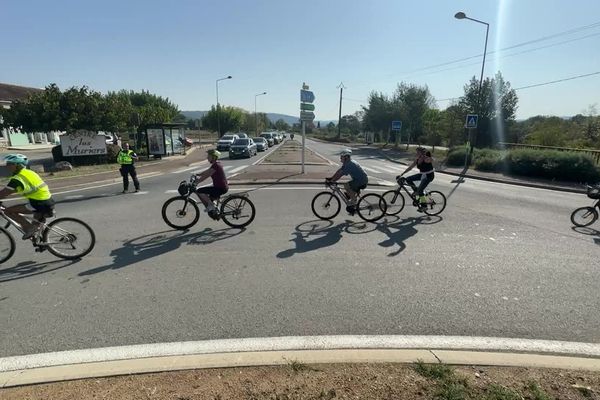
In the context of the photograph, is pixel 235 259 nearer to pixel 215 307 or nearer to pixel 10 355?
pixel 215 307

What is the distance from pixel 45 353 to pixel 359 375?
2.72m

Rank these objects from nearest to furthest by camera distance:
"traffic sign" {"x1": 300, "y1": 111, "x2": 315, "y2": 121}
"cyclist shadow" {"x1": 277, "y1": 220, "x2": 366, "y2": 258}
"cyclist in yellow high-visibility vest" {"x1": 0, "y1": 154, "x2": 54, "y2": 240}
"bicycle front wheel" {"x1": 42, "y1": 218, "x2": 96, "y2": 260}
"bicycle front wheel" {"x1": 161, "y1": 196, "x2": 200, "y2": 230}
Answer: "cyclist in yellow high-visibility vest" {"x1": 0, "y1": 154, "x2": 54, "y2": 240}
"bicycle front wheel" {"x1": 42, "y1": 218, "x2": 96, "y2": 260}
"cyclist shadow" {"x1": 277, "y1": 220, "x2": 366, "y2": 258}
"bicycle front wheel" {"x1": 161, "y1": 196, "x2": 200, "y2": 230}
"traffic sign" {"x1": 300, "y1": 111, "x2": 315, "y2": 121}

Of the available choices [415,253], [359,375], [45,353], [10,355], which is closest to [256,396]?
[359,375]

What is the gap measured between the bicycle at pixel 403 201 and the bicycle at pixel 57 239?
6.05 m

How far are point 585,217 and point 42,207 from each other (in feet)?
34.2

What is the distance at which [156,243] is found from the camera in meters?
6.06

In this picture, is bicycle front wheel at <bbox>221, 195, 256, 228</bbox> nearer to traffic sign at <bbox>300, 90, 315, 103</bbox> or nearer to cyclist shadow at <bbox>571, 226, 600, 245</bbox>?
cyclist shadow at <bbox>571, 226, 600, 245</bbox>

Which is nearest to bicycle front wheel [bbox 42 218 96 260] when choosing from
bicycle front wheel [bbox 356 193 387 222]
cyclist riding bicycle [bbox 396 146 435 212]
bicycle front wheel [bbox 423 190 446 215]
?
bicycle front wheel [bbox 356 193 387 222]

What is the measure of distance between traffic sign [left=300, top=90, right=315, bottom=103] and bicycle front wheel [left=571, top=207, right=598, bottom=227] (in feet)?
34.0

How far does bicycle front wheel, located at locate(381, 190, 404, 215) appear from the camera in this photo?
8.21 meters

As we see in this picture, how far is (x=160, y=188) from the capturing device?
12609 mm

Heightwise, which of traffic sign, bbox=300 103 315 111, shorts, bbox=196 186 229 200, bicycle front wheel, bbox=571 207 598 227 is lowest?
bicycle front wheel, bbox=571 207 598 227

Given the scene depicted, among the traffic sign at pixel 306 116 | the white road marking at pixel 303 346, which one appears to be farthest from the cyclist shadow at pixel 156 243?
the traffic sign at pixel 306 116

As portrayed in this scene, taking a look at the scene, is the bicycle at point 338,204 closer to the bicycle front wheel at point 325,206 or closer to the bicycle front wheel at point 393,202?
the bicycle front wheel at point 325,206
